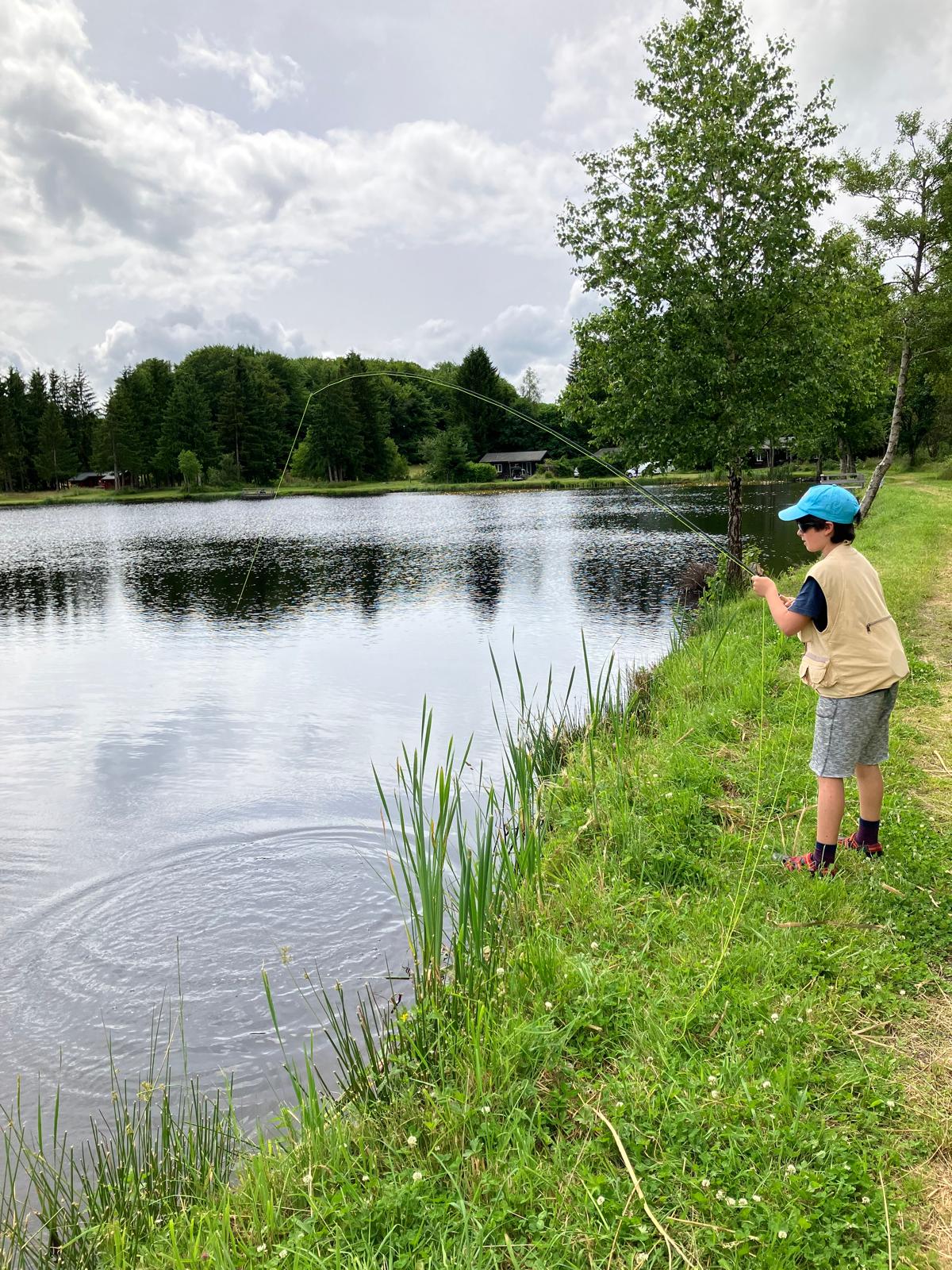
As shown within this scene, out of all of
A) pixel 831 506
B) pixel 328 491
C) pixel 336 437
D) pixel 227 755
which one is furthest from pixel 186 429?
pixel 831 506

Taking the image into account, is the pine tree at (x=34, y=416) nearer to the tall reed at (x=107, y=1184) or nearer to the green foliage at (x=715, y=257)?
the green foliage at (x=715, y=257)

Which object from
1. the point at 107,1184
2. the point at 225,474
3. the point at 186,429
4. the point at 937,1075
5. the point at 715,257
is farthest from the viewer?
the point at 225,474

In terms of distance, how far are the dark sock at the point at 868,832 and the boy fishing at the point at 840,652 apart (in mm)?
137

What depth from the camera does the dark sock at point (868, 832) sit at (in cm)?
414

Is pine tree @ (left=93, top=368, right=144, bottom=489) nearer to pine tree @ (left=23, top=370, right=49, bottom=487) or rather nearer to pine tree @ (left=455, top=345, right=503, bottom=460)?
pine tree @ (left=23, top=370, right=49, bottom=487)

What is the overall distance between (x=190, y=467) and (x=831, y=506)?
80101mm

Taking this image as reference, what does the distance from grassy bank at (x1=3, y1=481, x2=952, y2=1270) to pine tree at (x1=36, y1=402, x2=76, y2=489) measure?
293 ft

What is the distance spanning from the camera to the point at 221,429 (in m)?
81.9

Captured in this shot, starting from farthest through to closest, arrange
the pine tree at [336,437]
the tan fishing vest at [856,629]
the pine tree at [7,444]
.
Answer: the pine tree at [7,444]
the pine tree at [336,437]
the tan fishing vest at [856,629]

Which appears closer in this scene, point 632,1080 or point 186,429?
point 632,1080

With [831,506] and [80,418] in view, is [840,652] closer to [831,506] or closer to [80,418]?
[831,506]

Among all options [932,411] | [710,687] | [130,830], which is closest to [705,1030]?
[710,687]

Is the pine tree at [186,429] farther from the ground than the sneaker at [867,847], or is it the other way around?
the pine tree at [186,429]

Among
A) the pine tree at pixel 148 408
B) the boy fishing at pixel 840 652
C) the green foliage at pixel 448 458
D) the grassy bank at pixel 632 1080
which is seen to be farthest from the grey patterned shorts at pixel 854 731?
the pine tree at pixel 148 408
